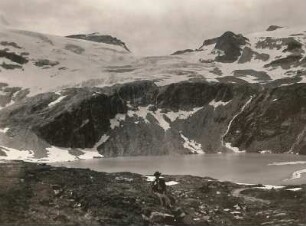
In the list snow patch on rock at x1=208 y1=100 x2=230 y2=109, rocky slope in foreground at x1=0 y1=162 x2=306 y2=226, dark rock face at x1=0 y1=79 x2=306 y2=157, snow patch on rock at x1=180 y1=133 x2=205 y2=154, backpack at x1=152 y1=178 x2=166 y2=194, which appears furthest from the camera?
snow patch on rock at x1=208 y1=100 x2=230 y2=109

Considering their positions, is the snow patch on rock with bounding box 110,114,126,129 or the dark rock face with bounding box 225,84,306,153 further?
the snow patch on rock with bounding box 110,114,126,129

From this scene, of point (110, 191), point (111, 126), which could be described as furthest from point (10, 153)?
point (110, 191)

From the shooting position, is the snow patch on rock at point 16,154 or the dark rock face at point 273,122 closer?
the snow patch on rock at point 16,154

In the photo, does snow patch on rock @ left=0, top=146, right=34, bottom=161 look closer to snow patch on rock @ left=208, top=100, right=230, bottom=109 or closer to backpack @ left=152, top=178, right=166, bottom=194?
snow patch on rock @ left=208, top=100, right=230, bottom=109

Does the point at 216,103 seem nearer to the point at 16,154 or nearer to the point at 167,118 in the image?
the point at 167,118

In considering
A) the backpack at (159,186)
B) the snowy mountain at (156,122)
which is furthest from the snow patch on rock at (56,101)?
the backpack at (159,186)

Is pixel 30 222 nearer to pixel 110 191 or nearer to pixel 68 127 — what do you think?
pixel 110 191

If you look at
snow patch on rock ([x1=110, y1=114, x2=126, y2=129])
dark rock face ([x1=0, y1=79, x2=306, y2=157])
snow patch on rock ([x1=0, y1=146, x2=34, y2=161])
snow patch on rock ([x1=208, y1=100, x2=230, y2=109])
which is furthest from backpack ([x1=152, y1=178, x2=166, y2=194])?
snow patch on rock ([x1=208, y1=100, x2=230, y2=109])

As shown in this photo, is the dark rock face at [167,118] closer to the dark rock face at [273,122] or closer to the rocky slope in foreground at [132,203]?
the dark rock face at [273,122]
